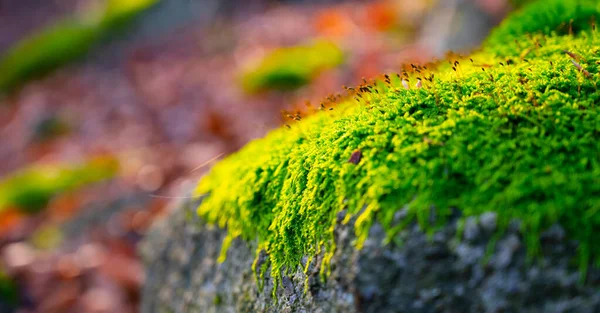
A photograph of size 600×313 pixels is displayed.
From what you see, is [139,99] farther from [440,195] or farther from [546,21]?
[440,195]

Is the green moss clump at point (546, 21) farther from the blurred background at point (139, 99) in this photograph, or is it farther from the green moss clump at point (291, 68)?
the green moss clump at point (291, 68)

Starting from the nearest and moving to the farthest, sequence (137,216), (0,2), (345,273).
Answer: (345,273)
(137,216)
(0,2)

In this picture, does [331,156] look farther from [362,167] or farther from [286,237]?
[286,237]

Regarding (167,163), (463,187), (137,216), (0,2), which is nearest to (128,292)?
(137,216)

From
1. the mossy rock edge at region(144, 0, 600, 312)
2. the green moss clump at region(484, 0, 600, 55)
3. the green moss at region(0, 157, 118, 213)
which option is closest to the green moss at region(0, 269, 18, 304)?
the green moss at region(0, 157, 118, 213)

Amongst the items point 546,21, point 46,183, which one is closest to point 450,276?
point 546,21

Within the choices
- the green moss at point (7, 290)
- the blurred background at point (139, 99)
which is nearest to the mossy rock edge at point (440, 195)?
the blurred background at point (139, 99)
